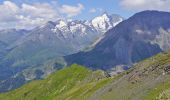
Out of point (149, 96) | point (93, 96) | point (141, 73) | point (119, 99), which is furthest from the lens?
point (93, 96)

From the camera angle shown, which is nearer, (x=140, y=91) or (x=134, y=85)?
(x=140, y=91)

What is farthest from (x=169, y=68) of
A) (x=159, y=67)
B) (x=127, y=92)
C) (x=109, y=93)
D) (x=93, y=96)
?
(x=93, y=96)

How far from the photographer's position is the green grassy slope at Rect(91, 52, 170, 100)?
119113 mm

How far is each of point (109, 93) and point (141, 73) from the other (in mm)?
15061

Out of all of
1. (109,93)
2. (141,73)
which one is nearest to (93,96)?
(109,93)

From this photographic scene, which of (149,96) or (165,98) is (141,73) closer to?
(149,96)

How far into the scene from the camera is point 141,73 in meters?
151

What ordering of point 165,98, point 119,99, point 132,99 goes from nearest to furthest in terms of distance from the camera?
point 165,98
point 132,99
point 119,99

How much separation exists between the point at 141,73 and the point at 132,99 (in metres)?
26.2

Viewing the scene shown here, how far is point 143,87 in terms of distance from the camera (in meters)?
134

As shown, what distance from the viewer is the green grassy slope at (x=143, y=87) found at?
11911 cm

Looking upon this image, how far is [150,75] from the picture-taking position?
143875 mm

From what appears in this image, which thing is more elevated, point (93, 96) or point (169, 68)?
point (169, 68)

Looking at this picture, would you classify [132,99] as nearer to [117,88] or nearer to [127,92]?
[127,92]
